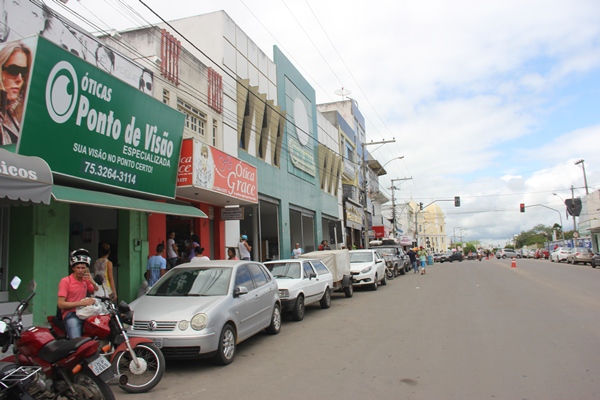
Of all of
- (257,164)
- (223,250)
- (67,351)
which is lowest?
(67,351)

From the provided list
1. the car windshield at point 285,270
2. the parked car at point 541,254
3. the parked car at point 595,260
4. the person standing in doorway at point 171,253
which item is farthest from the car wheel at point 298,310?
the parked car at point 541,254

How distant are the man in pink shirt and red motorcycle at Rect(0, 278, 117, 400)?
1.00 m

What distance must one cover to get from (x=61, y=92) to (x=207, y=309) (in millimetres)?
5015

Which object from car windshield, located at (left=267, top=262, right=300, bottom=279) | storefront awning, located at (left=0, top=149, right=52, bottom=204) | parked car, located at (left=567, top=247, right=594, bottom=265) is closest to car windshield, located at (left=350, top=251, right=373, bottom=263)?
car windshield, located at (left=267, top=262, right=300, bottom=279)

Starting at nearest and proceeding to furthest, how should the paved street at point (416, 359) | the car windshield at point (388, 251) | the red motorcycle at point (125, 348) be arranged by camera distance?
1. the red motorcycle at point (125, 348)
2. the paved street at point (416, 359)
3. the car windshield at point (388, 251)

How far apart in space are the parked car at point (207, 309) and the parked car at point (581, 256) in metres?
35.7

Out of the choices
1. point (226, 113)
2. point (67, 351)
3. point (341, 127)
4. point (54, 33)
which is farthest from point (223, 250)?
point (341, 127)

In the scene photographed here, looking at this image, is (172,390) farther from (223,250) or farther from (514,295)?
(514,295)

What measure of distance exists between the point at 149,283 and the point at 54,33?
19.6ft

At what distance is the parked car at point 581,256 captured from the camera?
36.5 m

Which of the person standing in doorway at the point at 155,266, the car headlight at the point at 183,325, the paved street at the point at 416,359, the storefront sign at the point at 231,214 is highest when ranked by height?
the storefront sign at the point at 231,214

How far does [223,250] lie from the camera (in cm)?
1664

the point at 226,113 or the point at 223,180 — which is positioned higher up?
the point at 226,113

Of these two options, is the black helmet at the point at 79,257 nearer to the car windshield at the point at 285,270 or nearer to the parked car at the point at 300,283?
the parked car at the point at 300,283
